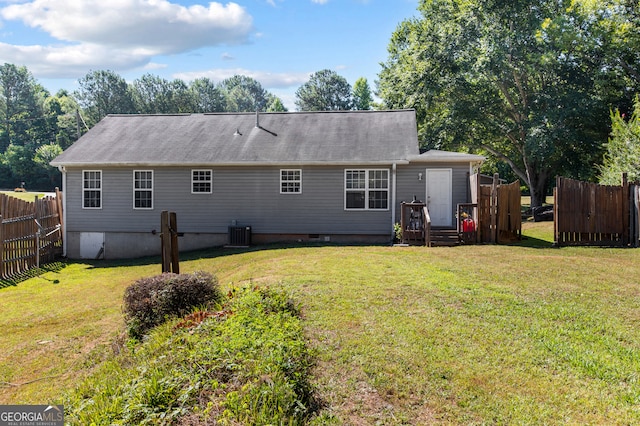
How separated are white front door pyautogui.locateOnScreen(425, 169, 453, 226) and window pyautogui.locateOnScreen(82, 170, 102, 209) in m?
12.1

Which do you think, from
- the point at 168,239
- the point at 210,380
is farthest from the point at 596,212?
the point at 210,380

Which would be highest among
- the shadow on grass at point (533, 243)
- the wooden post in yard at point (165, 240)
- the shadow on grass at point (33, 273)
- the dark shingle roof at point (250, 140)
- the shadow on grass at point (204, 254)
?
the dark shingle roof at point (250, 140)

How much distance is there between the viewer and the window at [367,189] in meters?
15.7

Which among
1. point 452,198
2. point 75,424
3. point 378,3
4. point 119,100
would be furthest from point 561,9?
point 119,100

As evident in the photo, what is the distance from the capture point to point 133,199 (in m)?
16.8

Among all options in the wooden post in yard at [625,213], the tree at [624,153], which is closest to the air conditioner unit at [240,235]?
the wooden post in yard at [625,213]

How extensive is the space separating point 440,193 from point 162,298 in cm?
1148

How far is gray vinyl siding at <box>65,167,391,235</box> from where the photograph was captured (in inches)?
626

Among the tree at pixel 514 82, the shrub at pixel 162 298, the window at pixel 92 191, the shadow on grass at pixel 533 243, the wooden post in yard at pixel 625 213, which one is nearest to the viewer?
the shrub at pixel 162 298

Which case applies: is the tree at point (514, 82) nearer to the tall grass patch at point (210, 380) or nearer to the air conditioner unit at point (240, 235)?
the air conditioner unit at point (240, 235)

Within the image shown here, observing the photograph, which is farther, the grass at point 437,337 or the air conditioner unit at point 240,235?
the air conditioner unit at point 240,235

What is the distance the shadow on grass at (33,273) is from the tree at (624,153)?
19.2 m

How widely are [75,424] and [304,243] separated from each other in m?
12.3

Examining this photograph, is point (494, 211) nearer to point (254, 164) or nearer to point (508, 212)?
point (508, 212)
